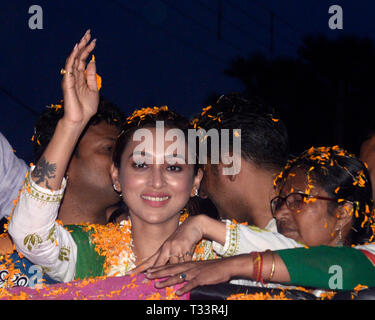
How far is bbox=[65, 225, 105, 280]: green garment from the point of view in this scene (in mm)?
3254

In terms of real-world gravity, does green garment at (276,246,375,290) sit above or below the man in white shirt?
below

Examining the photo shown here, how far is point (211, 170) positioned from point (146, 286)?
146 cm

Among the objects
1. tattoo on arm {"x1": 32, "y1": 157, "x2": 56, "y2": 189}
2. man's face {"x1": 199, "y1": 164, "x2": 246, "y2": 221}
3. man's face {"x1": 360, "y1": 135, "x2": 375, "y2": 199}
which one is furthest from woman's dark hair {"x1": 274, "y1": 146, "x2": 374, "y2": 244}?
tattoo on arm {"x1": 32, "y1": 157, "x2": 56, "y2": 189}

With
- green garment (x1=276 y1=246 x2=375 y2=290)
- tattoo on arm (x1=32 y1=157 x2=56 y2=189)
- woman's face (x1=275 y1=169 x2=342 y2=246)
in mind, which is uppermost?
tattoo on arm (x1=32 y1=157 x2=56 y2=189)

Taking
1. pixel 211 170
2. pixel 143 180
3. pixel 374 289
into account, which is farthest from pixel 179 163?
pixel 374 289

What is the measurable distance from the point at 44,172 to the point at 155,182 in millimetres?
653

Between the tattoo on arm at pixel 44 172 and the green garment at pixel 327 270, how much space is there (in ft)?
4.15

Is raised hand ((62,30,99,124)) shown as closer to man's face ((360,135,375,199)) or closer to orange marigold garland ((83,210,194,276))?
orange marigold garland ((83,210,194,276))

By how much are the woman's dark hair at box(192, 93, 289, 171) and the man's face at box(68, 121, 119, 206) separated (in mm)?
791

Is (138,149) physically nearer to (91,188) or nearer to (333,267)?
(91,188)

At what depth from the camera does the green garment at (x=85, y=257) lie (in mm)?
3254

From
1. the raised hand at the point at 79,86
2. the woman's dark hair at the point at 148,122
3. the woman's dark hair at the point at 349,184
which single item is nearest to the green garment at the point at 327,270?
the woman's dark hair at the point at 349,184

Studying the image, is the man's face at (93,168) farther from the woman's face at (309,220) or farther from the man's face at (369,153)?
the man's face at (369,153)

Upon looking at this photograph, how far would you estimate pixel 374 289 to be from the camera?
2438mm
